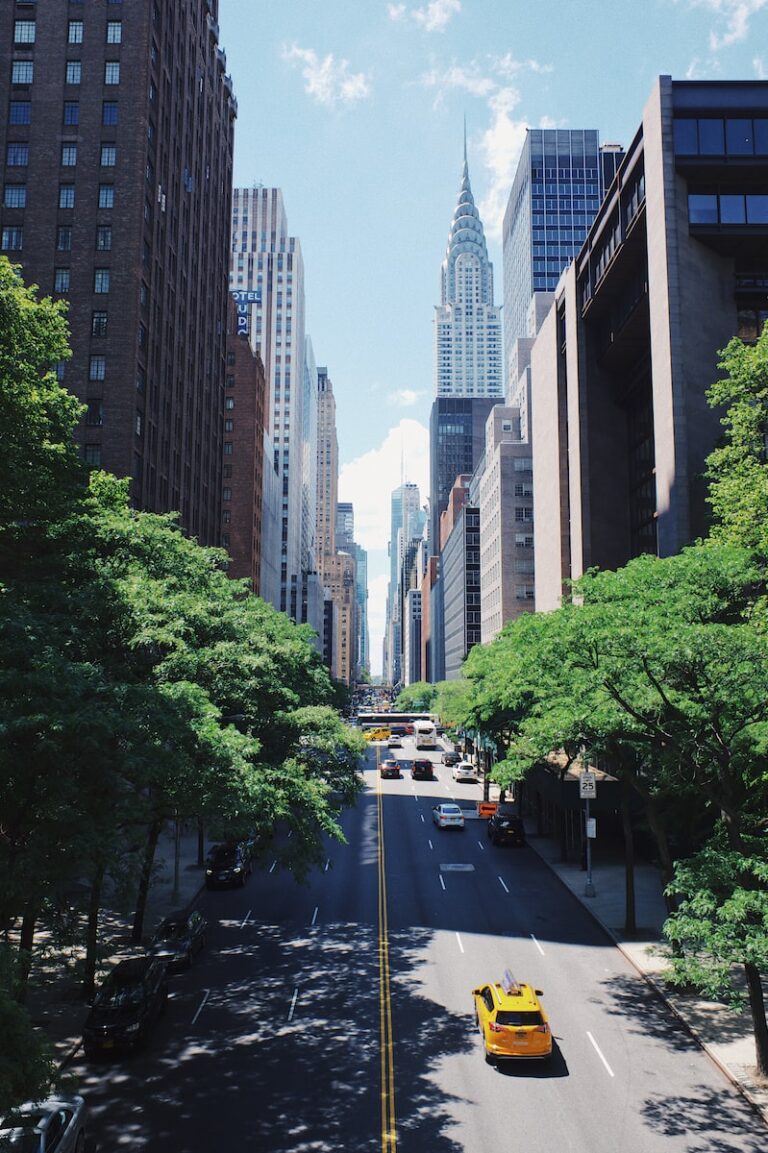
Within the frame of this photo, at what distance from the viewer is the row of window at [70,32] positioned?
57.9 meters

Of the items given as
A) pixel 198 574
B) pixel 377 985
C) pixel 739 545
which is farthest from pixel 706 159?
pixel 377 985

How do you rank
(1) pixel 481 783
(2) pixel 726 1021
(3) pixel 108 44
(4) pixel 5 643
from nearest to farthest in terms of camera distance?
(4) pixel 5 643 → (2) pixel 726 1021 → (3) pixel 108 44 → (1) pixel 481 783

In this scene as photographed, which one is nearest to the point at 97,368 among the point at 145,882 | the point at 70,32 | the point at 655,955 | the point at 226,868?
the point at 70,32

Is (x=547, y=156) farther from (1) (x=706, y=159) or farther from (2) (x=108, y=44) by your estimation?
(1) (x=706, y=159)

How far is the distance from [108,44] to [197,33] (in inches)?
802

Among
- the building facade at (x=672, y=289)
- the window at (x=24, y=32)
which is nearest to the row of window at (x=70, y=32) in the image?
the window at (x=24, y=32)

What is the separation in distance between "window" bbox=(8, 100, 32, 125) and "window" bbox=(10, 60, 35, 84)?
1749mm

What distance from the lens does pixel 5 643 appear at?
1645 centimetres

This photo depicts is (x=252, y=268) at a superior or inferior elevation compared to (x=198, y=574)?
superior

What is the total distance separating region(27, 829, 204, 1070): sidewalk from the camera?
18891 millimetres

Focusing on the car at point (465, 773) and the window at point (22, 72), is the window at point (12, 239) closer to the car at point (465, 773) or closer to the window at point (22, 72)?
the window at point (22, 72)

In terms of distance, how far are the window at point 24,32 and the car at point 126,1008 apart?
209 feet

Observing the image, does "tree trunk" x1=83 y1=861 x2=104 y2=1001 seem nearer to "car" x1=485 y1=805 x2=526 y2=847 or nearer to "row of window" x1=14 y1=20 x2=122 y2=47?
"car" x1=485 y1=805 x2=526 y2=847

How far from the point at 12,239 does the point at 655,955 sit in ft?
187
